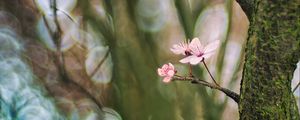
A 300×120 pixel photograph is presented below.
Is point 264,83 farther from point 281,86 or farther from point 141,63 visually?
point 141,63

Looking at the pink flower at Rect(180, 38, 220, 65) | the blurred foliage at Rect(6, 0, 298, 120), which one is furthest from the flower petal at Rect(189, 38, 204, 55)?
the blurred foliage at Rect(6, 0, 298, 120)

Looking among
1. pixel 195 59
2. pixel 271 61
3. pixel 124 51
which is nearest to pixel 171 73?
pixel 195 59

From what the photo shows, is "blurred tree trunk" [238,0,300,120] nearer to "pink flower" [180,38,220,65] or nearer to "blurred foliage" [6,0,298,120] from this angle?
"pink flower" [180,38,220,65]

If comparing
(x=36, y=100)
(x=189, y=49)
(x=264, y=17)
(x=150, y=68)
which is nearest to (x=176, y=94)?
(x=150, y=68)

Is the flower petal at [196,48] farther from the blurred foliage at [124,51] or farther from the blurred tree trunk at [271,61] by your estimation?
the blurred foliage at [124,51]

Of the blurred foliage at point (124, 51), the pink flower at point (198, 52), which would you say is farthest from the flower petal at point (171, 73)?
the blurred foliage at point (124, 51)

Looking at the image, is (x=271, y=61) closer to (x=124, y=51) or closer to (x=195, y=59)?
(x=195, y=59)

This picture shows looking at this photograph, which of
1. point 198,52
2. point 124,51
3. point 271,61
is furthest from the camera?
point 124,51

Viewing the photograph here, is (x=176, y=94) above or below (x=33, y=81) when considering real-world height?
above
